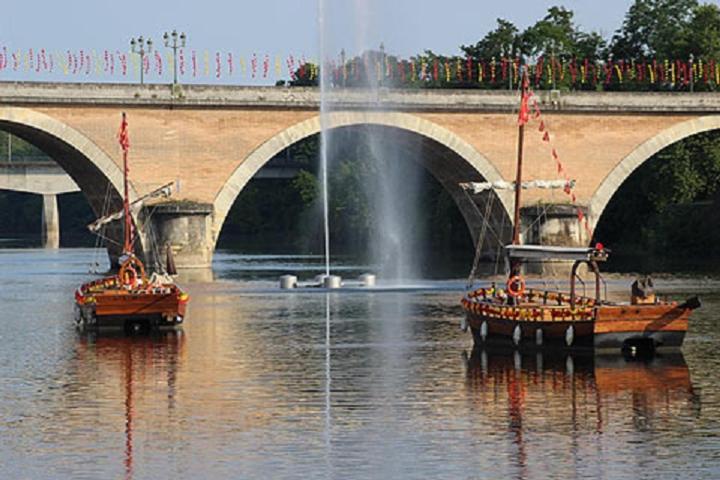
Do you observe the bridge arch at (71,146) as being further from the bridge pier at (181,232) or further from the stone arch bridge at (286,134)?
the bridge pier at (181,232)

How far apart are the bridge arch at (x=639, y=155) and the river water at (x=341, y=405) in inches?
1563

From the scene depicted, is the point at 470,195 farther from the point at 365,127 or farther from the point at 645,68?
the point at 645,68

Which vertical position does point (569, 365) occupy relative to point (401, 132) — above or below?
below

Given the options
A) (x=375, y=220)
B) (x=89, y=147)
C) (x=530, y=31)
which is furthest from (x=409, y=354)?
(x=530, y=31)

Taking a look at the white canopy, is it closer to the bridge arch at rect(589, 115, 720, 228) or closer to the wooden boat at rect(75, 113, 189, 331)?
the wooden boat at rect(75, 113, 189, 331)

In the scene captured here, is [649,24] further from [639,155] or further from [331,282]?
[331,282]

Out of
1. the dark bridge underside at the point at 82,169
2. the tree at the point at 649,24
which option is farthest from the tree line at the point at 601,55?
the dark bridge underside at the point at 82,169

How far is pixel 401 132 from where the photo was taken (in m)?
91.7

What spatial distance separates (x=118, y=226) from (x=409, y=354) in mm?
47458

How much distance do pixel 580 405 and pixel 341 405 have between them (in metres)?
4.92

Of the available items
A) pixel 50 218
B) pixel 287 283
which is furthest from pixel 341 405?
pixel 50 218

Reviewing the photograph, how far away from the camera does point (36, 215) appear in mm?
195750

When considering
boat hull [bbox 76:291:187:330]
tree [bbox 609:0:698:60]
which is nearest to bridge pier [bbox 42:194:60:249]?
tree [bbox 609:0:698:60]

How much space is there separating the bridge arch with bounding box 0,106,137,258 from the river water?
1060 inches
